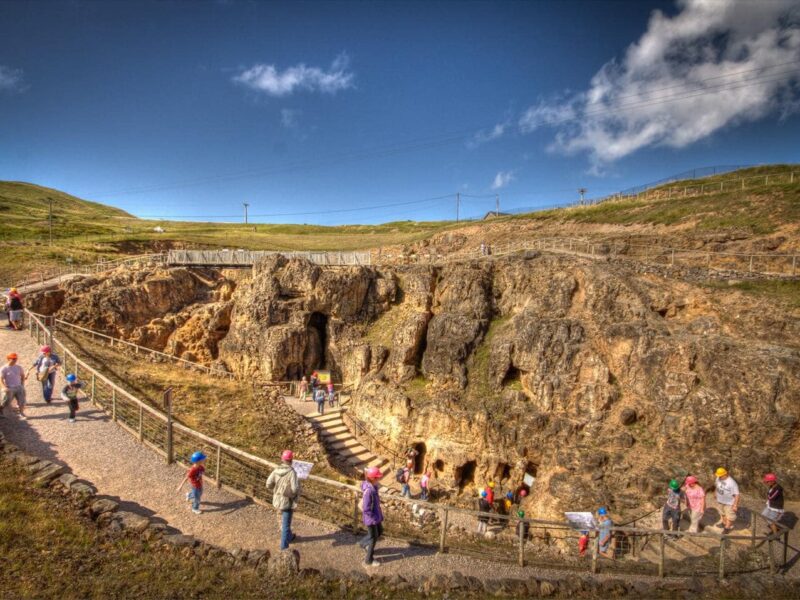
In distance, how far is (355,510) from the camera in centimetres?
880

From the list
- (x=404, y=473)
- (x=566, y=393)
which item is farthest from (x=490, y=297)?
(x=404, y=473)

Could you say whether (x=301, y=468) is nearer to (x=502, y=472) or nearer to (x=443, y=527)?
(x=443, y=527)

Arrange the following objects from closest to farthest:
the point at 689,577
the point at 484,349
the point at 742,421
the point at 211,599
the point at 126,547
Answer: the point at 211,599 → the point at 126,547 → the point at 689,577 → the point at 742,421 → the point at 484,349

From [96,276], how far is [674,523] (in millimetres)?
39149

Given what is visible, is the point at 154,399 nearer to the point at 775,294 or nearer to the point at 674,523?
the point at 674,523

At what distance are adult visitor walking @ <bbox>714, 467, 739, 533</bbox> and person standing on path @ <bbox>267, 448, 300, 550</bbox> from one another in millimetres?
11936

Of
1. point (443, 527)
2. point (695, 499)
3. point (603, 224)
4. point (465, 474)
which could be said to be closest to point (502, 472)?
point (465, 474)

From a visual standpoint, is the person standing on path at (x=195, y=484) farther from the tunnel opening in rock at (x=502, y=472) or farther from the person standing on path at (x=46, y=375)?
the tunnel opening in rock at (x=502, y=472)

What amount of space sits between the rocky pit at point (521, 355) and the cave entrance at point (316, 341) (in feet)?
0.54

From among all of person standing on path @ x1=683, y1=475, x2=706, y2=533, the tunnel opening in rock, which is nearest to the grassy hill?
person standing on path @ x1=683, y1=475, x2=706, y2=533

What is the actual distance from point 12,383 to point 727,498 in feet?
72.2

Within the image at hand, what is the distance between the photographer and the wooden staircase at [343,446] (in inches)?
846

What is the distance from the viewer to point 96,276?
30.7m

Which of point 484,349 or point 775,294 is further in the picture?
point 484,349
